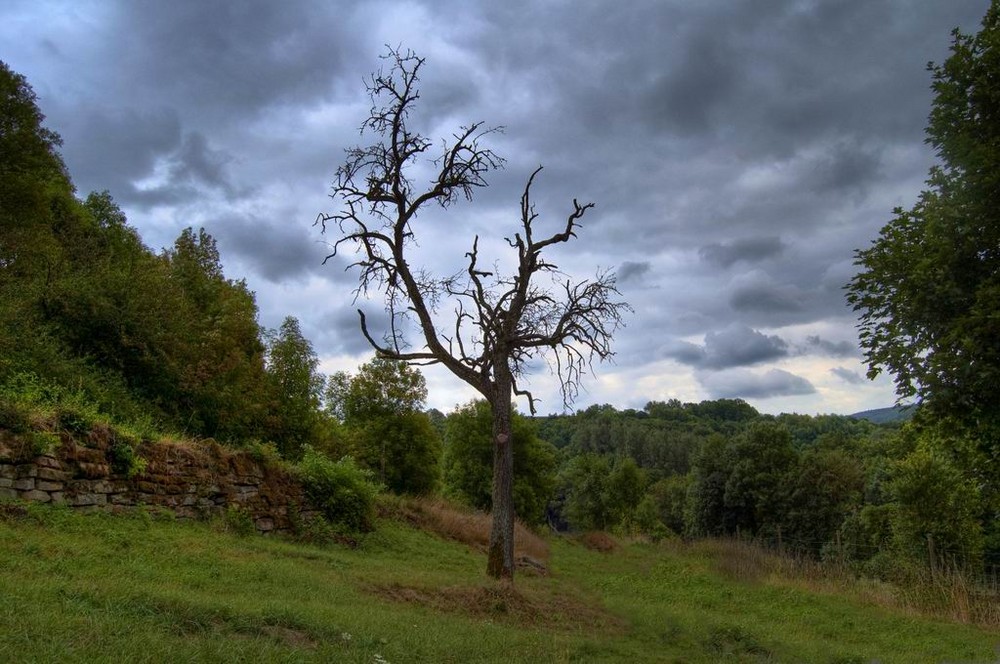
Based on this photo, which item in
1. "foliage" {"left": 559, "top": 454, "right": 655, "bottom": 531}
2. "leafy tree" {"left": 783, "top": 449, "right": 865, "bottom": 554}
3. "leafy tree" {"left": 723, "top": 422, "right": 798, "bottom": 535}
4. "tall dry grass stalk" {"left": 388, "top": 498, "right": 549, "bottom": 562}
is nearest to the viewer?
"tall dry grass stalk" {"left": 388, "top": 498, "right": 549, "bottom": 562}

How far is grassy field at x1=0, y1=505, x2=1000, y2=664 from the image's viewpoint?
5.41m

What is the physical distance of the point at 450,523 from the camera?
22.7m

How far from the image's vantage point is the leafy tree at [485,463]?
36938mm

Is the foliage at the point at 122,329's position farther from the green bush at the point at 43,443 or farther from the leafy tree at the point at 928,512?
the leafy tree at the point at 928,512

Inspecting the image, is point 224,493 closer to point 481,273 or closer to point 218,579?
point 218,579

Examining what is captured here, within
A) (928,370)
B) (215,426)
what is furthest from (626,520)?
(928,370)

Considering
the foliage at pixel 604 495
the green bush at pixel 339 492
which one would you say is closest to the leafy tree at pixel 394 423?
the green bush at pixel 339 492

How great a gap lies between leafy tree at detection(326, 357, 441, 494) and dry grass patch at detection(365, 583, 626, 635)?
Answer: 68.8ft

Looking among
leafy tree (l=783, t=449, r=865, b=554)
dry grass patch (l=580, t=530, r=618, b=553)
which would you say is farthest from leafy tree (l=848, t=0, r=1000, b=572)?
leafy tree (l=783, t=449, r=865, b=554)

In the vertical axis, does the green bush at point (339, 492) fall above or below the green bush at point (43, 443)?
below

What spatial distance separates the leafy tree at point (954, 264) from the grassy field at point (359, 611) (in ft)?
14.2

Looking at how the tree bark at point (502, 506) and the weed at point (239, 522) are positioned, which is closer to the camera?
the tree bark at point (502, 506)

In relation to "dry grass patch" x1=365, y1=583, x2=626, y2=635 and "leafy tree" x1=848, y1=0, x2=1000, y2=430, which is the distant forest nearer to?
"leafy tree" x1=848, y1=0, x2=1000, y2=430

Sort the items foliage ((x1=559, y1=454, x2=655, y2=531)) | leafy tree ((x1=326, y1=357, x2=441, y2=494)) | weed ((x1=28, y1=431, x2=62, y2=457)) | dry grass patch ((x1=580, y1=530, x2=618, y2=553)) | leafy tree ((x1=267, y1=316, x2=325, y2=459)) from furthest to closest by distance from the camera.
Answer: foliage ((x1=559, y1=454, x2=655, y2=531)), leafy tree ((x1=326, y1=357, x2=441, y2=494)), dry grass patch ((x1=580, y1=530, x2=618, y2=553)), leafy tree ((x1=267, y1=316, x2=325, y2=459)), weed ((x1=28, y1=431, x2=62, y2=457))
